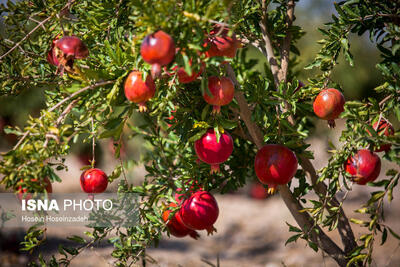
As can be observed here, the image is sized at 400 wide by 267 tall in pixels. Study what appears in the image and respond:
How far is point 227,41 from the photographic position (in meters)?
0.85

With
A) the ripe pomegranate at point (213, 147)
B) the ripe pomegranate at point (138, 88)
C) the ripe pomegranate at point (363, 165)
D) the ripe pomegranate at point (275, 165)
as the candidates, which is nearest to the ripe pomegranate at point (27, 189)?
the ripe pomegranate at point (138, 88)

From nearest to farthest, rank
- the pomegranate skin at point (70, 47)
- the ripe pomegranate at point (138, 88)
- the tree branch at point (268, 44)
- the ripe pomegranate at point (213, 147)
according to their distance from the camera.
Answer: the ripe pomegranate at point (138, 88)
the pomegranate skin at point (70, 47)
the ripe pomegranate at point (213, 147)
the tree branch at point (268, 44)

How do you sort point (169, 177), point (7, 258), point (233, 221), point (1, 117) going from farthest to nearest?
point (233, 221)
point (1, 117)
point (7, 258)
point (169, 177)

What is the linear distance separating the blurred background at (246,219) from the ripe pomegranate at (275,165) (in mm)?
750

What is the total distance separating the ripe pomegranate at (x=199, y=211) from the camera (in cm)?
113

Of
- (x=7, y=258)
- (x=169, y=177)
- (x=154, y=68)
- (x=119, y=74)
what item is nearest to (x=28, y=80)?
(x=119, y=74)

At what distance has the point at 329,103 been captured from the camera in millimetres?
1065

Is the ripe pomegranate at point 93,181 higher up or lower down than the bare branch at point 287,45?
lower down

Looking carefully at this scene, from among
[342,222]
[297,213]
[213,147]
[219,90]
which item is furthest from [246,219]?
[219,90]

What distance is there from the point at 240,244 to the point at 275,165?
10.2 ft

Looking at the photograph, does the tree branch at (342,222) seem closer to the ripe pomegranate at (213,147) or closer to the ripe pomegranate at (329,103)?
the ripe pomegranate at (329,103)

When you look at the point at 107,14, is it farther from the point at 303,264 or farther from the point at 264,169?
the point at 303,264

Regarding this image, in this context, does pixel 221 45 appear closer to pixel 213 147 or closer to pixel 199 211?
pixel 213 147

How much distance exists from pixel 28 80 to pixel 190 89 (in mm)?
539
